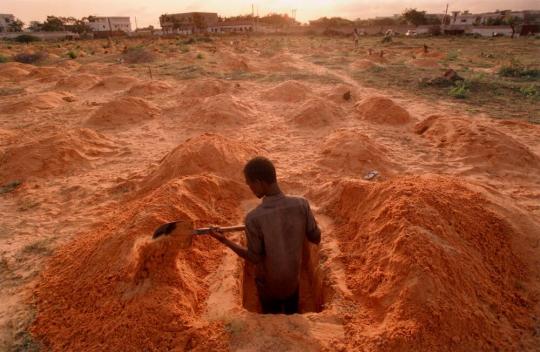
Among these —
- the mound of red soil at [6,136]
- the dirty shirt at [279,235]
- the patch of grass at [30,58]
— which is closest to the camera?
the dirty shirt at [279,235]

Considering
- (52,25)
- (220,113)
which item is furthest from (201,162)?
(52,25)

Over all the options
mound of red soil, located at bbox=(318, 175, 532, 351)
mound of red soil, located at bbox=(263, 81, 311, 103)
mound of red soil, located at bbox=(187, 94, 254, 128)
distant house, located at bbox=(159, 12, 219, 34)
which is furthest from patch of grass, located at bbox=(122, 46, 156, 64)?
distant house, located at bbox=(159, 12, 219, 34)

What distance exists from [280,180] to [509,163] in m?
4.62

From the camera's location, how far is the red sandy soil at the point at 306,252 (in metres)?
2.61

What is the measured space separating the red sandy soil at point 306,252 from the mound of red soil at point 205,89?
4705 mm

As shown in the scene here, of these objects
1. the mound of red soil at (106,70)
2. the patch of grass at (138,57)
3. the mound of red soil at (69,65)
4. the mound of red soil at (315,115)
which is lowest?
the mound of red soil at (315,115)

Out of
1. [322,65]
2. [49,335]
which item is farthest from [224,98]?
[322,65]

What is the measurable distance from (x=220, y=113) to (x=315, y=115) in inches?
107

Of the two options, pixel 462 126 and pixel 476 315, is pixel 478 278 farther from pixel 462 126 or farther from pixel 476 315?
pixel 462 126

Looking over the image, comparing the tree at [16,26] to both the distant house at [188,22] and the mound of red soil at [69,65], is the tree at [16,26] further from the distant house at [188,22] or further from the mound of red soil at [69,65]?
the mound of red soil at [69,65]

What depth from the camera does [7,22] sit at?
58406 millimetres

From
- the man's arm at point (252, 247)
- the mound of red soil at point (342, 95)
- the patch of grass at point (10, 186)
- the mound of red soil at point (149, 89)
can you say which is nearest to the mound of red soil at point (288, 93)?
the mound of red soil at point (342, 95)

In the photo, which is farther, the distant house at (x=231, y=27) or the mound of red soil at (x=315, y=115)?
the distant house at (x=231, y=27)

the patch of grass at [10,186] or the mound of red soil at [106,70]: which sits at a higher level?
the mound of red soil at [106,70]
